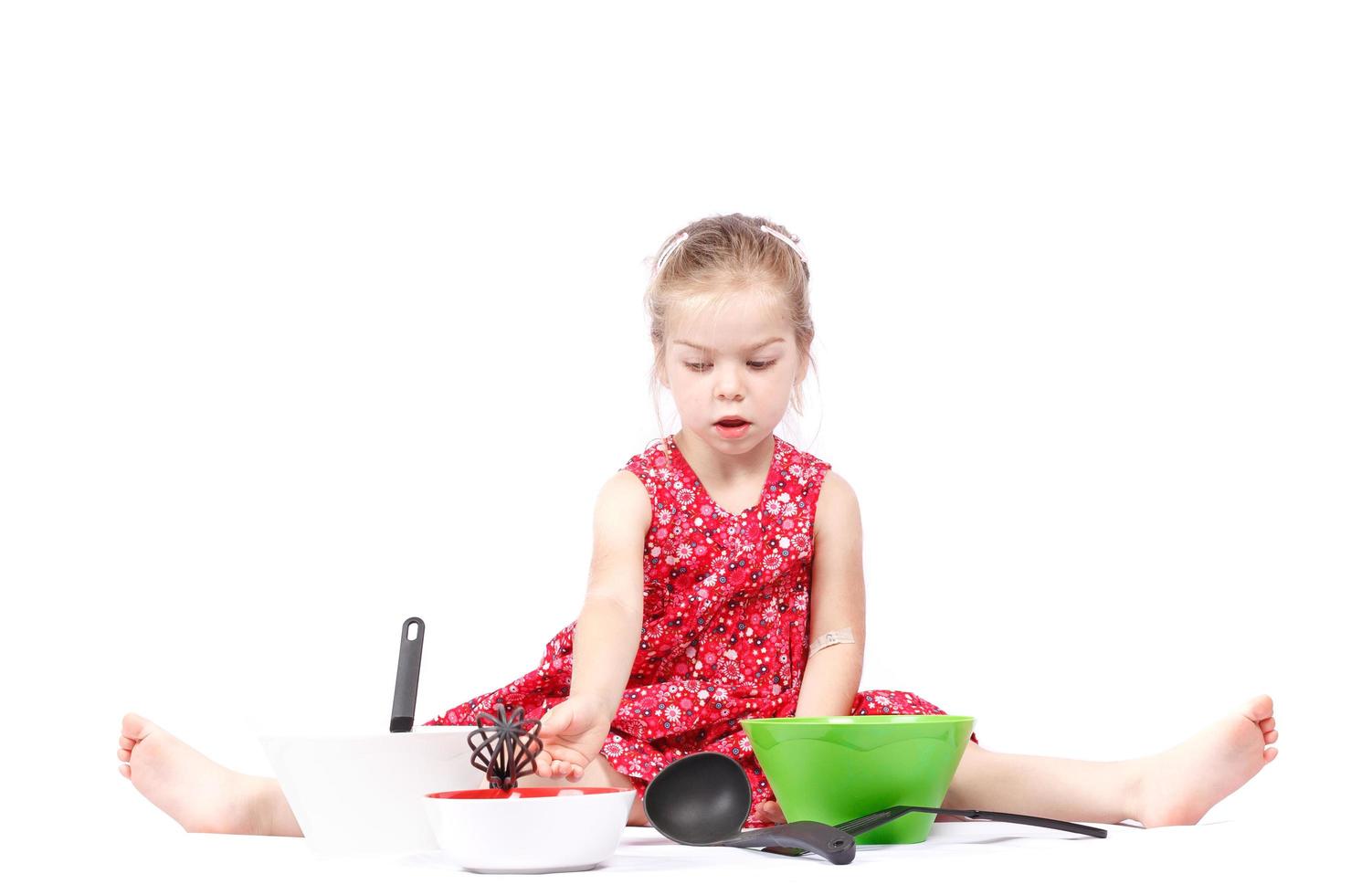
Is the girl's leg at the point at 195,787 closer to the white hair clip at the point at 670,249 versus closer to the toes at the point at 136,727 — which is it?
the toes at the point at 136,727

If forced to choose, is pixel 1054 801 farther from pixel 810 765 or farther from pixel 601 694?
pixel 601 694

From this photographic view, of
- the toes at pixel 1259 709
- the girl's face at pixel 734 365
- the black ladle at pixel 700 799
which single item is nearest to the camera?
the black ladle at pixel 700 799

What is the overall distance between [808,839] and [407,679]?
397 millimetres

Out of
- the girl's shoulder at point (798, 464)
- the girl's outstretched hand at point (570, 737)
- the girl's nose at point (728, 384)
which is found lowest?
the girl's outstretched hand at point (570, 737)

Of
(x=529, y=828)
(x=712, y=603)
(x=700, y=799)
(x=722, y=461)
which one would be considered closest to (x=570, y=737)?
(x=700, y=799)

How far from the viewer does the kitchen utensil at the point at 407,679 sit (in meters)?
1.32

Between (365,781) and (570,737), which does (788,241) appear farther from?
(365,781)

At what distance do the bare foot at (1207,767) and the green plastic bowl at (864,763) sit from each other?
30 cm

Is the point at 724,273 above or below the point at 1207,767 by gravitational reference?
above

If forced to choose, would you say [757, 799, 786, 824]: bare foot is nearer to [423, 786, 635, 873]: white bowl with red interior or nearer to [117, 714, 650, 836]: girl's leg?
[117, 714, 650, 836]: girl's leg

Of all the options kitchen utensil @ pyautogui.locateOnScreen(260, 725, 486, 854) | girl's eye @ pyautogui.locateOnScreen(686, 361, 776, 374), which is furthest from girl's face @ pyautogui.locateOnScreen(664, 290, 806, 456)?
kitchen utensil @ pyautogui.locateOnScreen(260, 725, 486, 854)

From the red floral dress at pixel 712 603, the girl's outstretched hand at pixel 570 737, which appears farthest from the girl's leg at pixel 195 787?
the girl's outstretched hand at pixel 570 737

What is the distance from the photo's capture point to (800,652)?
1.84 m

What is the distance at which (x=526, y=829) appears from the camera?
1.14 m
